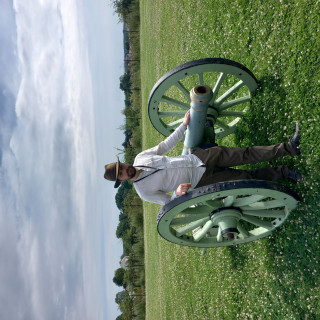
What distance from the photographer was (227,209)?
137 inches

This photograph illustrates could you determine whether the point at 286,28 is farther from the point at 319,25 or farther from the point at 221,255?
the point at 221,255

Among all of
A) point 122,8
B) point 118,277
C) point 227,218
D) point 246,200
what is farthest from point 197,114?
point 118,277

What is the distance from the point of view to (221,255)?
5746mm

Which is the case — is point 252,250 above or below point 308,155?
below

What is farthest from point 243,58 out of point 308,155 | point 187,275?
point 187,275

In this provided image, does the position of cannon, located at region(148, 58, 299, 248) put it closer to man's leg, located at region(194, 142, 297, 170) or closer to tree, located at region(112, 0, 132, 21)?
man's leg, located at region(194, 142, 297, 170)

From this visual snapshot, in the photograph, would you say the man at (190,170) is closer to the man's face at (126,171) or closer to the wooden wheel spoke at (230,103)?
the man's face at (126,171)

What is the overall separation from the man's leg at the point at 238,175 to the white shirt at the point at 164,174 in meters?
0.11

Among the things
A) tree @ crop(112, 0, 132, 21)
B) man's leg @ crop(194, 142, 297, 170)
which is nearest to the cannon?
man's leg @ crop(194, 142, 297, 170)

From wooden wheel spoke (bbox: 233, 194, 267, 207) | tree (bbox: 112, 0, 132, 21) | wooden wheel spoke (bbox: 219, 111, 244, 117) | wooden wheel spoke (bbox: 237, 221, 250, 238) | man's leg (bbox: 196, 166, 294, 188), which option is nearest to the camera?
wooden wheel spoke (bbox: 233, 194, 267, 207)

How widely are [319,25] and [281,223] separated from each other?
7.24ft

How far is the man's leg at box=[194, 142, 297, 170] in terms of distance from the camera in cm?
339

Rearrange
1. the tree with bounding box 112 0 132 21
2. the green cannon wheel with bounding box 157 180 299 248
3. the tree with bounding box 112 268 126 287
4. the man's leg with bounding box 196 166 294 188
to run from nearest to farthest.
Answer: the green cannon wheel with bounding box 157 180 299 248, the man's leg with bounding box 196 166 294 188, the tree with bounding box 112 0 132 21, the tree with bounding box 112 268 126 287

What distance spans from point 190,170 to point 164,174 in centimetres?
30
